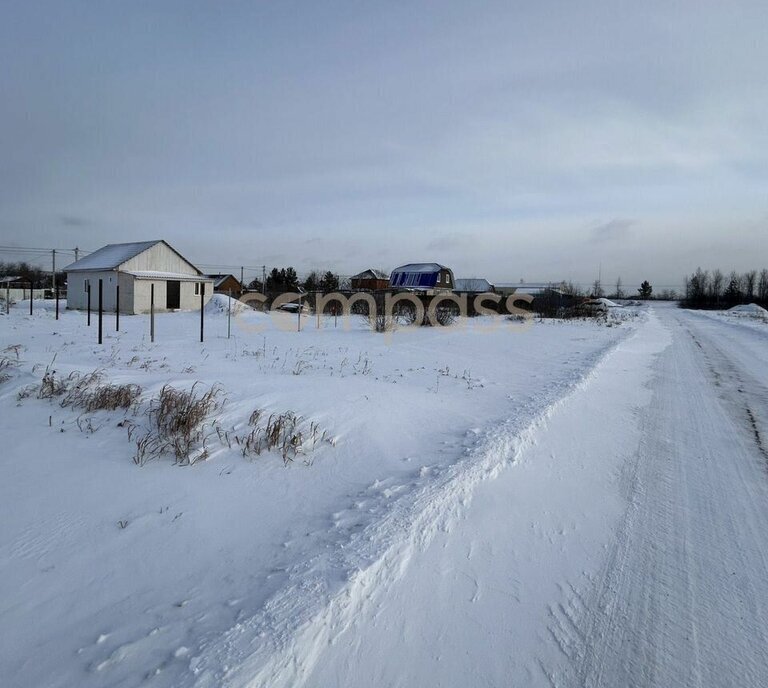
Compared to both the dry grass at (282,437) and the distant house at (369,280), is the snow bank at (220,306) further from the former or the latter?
the distant house at (369,280)

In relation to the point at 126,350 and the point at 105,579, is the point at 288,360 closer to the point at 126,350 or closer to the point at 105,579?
the point at 126,350

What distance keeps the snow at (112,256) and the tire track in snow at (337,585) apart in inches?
1108

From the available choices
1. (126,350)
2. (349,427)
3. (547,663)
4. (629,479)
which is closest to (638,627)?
(547,663)

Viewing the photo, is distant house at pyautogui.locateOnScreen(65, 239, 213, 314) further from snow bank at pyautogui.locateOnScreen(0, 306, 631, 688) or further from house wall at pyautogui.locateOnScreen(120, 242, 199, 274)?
snow bank at pyautogui.locateOnScreen(0, 306, 631, 688)

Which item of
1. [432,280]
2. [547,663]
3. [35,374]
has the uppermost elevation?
[432,280]

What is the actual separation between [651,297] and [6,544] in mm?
155258

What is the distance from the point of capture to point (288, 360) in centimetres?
1059

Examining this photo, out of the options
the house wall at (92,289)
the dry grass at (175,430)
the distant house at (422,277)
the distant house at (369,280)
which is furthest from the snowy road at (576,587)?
the distant house at (369,280)

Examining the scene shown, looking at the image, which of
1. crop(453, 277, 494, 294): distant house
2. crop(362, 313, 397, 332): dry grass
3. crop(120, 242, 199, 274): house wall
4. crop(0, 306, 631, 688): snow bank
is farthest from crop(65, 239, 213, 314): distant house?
crop(453, 277, 494, 294): distant house

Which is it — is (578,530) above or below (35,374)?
→ below

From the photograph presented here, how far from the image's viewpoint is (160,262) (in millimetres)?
29094

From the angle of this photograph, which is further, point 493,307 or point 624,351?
point 493,307

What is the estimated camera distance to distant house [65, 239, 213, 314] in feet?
88.0

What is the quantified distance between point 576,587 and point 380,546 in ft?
4.12
